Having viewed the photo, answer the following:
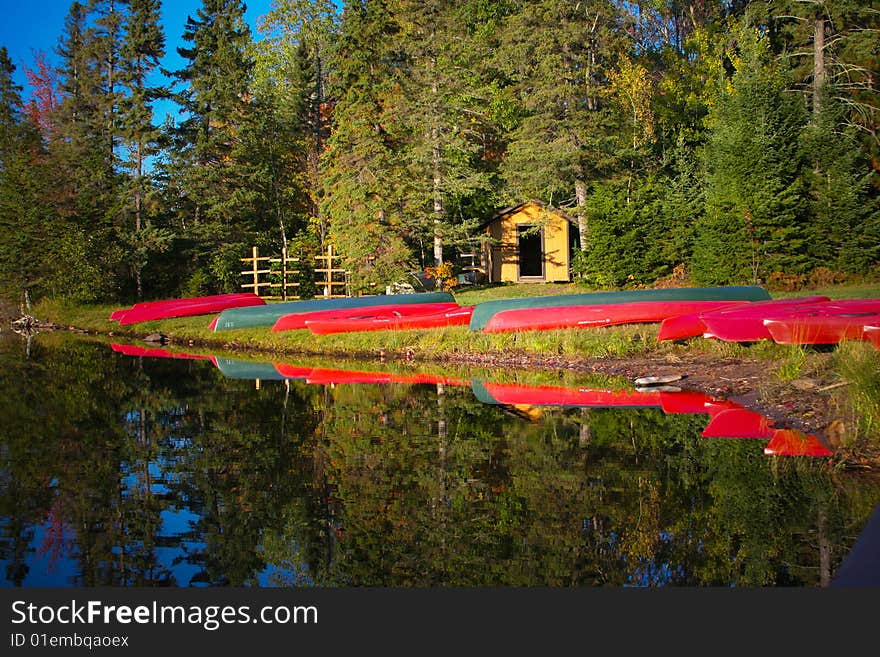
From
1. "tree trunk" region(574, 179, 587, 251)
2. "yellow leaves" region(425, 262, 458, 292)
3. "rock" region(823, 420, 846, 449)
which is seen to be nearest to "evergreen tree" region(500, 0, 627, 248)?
"tree trunk" region(574, 179, 587, 251)

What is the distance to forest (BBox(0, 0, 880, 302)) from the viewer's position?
2252 cm

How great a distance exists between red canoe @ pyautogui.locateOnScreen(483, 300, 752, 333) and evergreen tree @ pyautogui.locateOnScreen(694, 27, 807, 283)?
8142mm

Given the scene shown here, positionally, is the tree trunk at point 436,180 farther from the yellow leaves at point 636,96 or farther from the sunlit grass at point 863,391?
the sunlit grass at point 863,391

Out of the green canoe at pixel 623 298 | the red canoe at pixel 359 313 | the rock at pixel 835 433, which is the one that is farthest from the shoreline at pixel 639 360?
the green canoe at pixel 623 298

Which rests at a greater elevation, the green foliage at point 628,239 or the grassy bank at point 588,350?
the green foliage at point 628,239

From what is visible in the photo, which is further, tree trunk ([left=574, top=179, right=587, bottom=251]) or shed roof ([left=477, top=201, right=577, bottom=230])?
shed roof ([left=477, top=201, right=577, bottom=230])

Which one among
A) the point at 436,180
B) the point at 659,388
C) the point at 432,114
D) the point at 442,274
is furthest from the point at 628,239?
the point at 659,388

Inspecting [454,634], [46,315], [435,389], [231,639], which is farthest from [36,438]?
[46,315]

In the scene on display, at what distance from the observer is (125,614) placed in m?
3.92

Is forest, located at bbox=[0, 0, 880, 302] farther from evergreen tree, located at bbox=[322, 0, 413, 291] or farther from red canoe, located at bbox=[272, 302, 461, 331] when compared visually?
red canoe, located at bbox=[272, 302, 461, 331]

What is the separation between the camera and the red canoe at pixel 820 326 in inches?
417

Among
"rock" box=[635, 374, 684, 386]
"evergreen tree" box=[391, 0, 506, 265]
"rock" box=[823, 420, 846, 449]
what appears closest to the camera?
"rock" box=[823, 420, 846, 449]

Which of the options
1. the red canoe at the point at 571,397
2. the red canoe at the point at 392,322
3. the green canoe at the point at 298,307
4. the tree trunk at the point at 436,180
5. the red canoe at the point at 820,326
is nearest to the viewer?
the red canoe at the point at 571,397

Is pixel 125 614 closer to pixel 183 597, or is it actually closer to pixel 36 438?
pixel 183 597
